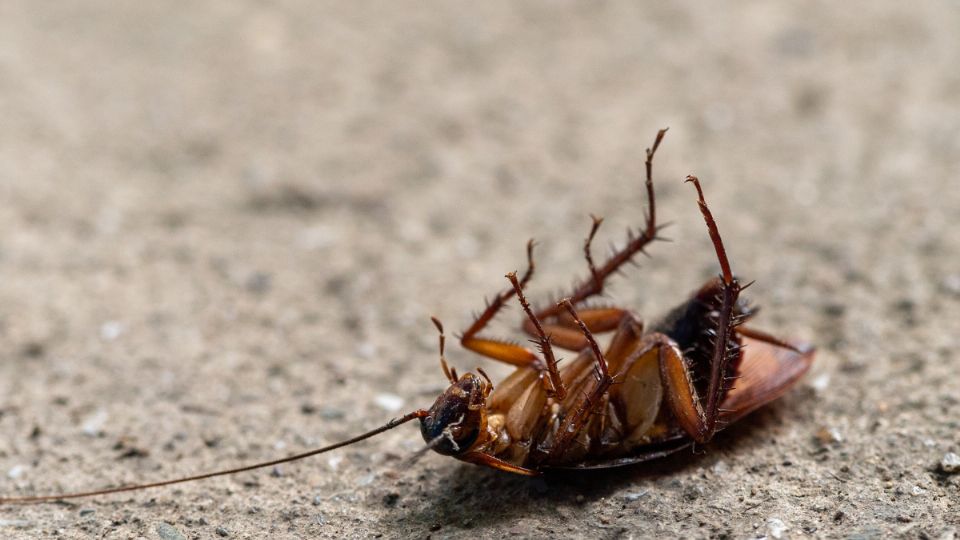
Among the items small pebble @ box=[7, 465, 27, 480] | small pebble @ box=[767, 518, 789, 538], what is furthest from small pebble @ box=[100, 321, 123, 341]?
small pebble @ box=[767, 518, 789, 538]

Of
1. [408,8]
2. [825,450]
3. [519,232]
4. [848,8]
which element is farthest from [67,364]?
[848,8]

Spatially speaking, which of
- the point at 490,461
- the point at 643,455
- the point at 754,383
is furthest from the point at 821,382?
the point at 490,461

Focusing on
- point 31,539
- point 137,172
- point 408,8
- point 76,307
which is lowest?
point 31,539

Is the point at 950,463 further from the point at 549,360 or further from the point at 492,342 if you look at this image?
the point at 492,342

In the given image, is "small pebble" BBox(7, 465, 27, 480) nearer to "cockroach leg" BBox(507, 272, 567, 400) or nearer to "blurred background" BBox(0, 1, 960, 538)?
"blurred background" BBox(0, 1, 960, 538)

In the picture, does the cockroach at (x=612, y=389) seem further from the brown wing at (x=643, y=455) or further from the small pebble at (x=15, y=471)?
the small pebble at (x=15, y=471)

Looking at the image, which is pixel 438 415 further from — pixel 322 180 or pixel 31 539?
pixel 322 180
